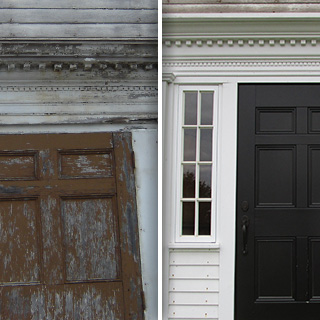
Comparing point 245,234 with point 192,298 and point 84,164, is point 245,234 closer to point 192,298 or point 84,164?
point 192,298

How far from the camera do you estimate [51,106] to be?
70.7 inches

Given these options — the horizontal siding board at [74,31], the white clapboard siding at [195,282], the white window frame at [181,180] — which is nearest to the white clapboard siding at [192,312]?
the white clapboard siding at [195,282]

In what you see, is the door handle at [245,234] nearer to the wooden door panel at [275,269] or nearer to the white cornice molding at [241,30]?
the wooden door panel at [275,269]

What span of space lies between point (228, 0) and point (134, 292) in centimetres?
127

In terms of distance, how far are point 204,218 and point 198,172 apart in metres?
0.20

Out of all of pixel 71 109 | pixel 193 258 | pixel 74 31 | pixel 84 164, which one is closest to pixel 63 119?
pixel 71 109

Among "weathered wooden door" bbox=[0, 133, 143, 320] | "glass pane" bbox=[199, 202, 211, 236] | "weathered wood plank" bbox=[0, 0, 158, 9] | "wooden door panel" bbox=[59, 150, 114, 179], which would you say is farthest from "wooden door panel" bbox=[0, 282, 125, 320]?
"weathered wood plank" bbox=[0, 0, 158, 9]

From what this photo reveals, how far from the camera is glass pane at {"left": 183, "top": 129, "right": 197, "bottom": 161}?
226cm

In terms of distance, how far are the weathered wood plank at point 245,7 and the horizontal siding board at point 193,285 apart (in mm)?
1135

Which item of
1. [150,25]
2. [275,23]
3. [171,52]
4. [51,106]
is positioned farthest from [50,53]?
[275,23]

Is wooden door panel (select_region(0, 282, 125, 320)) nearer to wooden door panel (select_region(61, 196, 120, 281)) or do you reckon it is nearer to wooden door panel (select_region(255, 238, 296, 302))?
wooden door panel (select_region(61, 196, 120, 281))

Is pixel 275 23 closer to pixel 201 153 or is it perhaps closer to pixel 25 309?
pixel 201 153

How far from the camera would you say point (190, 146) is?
2264mm

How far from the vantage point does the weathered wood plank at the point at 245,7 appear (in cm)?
223
